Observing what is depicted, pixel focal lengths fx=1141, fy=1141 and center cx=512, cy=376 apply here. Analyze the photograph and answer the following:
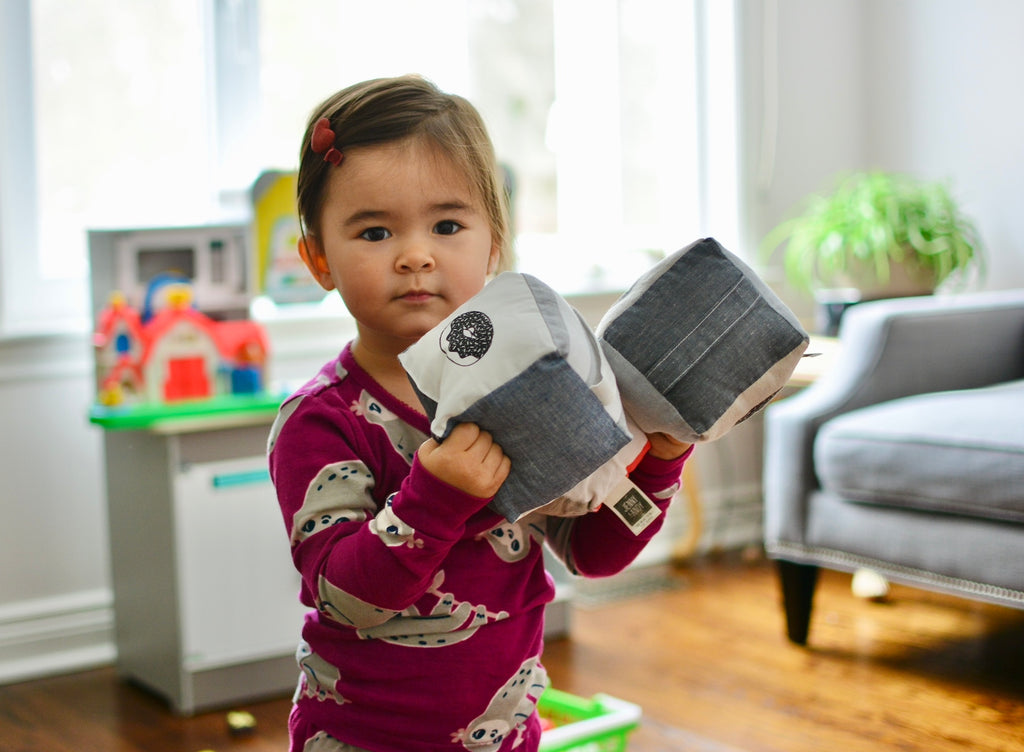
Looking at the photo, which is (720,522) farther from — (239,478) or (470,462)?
(470,462)

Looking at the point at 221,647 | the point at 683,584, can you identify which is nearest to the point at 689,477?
the point at 683,584

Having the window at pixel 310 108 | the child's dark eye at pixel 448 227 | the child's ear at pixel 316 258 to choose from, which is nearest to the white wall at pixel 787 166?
the window at pixel 310 108

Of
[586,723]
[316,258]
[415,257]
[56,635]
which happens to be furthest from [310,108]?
[415,257]

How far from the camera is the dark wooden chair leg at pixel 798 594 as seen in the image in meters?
2.28

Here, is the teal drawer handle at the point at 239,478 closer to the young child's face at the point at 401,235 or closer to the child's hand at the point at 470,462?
the young child's face at the point at 401,235

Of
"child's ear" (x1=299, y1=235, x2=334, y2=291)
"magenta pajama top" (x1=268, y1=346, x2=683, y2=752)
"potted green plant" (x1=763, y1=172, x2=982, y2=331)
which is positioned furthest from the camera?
"potted green plant" (x1=763, y1=172, x2=982, y2=331)

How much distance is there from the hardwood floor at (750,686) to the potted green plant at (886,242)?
76 centimetres

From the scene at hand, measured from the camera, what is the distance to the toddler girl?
862 millimetres

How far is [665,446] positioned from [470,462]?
0.20 meters

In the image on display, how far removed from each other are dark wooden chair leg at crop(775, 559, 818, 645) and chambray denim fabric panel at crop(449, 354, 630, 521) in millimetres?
Result: 1654

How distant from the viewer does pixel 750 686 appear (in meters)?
2.07

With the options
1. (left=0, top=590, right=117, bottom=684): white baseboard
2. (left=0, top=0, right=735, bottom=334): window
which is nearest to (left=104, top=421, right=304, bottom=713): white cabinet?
(left=0, top=590, right=117, bottom=684): white baseboard

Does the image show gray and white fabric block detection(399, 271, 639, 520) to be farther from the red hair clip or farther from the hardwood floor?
the hardwood floor

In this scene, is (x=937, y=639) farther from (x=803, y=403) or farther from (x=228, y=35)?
(x=228, y=35)
